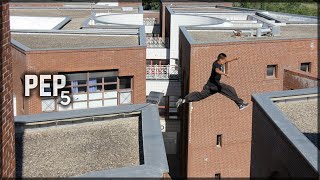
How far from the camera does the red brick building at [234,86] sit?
2564 centimetres

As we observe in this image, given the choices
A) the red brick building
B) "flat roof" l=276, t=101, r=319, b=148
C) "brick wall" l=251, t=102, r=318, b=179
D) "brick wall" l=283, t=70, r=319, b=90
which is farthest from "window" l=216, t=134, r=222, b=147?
"flat roof" l=276, t=101, r=319, b=148

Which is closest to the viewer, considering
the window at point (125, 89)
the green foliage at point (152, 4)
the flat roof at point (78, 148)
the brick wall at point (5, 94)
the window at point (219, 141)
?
the brick wall at point (5, 94)

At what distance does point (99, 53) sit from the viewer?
78.1 feet

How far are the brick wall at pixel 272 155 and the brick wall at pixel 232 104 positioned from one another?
10.6 metres

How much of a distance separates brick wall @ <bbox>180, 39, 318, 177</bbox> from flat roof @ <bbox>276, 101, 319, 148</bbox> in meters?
10.8

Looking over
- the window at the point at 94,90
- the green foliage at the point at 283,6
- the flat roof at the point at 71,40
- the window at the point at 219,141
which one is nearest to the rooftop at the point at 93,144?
the window at the point at 94,90

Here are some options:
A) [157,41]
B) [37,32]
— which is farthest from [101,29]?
[157,41]

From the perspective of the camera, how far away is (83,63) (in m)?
23.7

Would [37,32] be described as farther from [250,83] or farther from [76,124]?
[76,124]

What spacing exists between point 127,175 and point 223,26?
24.7m

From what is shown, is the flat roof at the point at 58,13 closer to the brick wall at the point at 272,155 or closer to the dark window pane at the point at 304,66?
the dark window pane at the point at 304,66

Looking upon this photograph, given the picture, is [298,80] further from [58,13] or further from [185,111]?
[58,13]

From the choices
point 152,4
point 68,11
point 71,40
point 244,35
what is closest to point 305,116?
point 244,35

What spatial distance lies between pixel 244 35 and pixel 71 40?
10186mm
